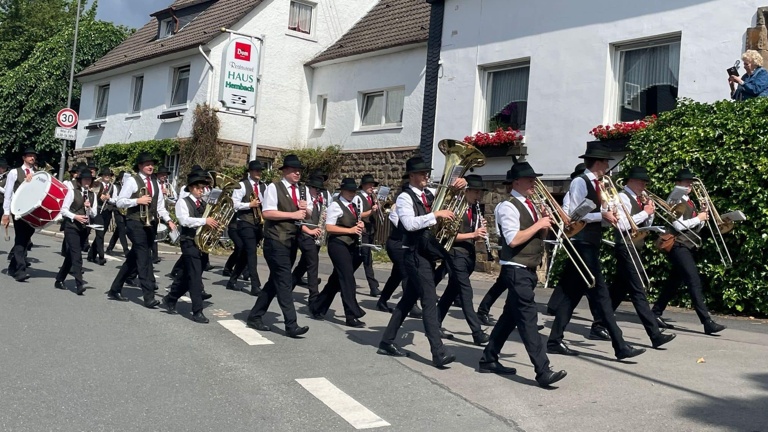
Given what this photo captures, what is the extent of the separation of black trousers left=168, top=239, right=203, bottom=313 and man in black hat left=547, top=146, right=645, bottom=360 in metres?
4.16

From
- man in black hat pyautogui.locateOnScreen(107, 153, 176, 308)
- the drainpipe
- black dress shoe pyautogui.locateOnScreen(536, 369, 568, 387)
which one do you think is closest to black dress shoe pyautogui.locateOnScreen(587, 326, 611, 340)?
black dress shoe pyautogui.locateOnScreen(536, 369, 568, 387)

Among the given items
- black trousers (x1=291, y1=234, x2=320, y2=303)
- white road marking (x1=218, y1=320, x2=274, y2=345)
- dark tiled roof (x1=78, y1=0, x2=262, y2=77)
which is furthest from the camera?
dark tiled roof (x1=78, y1=0, x2=262, y2=77)

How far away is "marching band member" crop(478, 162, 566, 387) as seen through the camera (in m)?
6.94

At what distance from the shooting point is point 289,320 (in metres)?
8.86

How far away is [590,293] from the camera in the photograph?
797 cm

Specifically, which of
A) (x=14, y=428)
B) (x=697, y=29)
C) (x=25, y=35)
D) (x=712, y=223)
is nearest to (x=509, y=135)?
(x=697, y=29)

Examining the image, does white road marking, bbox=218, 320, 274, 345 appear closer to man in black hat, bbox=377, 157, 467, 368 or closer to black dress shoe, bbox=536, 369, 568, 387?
man in black hat, bbox=377, 157, 467, 368

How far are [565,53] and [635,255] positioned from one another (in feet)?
26.7

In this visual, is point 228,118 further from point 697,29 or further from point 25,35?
point 25,35

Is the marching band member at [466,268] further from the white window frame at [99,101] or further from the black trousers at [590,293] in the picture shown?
the white window frame at [99,101]

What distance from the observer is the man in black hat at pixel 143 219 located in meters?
10.6

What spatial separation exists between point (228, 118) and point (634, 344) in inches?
698

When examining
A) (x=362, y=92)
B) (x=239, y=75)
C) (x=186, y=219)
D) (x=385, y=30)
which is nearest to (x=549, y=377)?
(x=186, y=219)

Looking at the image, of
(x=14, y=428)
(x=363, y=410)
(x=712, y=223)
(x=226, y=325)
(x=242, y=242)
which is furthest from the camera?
(x=242, y=242)
